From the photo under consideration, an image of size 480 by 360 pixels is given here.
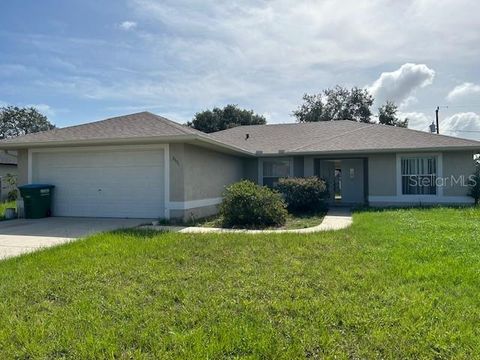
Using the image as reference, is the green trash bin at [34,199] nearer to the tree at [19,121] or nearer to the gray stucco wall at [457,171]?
the gray stucco wall at [457,171]

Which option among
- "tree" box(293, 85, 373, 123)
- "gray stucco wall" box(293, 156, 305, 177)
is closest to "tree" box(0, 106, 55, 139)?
"tree" box(293, 85, 373, 123)

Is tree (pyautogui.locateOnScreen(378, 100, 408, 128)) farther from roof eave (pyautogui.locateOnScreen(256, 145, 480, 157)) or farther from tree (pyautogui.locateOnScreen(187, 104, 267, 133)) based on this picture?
roof eave (pyautogui.locateOnScreen(256, 145, 480, 157))

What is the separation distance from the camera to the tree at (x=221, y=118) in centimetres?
4053

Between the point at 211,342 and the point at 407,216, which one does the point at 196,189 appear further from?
the point at 211,342

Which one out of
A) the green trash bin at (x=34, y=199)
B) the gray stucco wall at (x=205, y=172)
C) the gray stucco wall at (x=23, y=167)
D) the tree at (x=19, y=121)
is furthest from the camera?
the tree at (x=19, y=121)

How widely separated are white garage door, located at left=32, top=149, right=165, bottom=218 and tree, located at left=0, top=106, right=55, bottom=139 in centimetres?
4886

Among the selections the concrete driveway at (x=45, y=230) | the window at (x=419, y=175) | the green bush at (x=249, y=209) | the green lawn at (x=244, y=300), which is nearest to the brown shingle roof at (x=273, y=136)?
the window at (x=419, y=175)

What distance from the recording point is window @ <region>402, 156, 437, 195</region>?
51.5 feet

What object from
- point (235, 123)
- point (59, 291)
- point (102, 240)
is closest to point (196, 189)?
point (102, 240)

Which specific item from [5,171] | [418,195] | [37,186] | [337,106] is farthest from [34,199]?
[337,106]

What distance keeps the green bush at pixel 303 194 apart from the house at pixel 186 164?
2.25 metres

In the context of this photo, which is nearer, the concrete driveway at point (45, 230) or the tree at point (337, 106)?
the concrete driveway at point (45, 230)

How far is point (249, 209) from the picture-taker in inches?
432

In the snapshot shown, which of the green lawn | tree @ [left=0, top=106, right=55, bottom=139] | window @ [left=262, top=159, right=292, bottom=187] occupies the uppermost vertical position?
tree @ [left=0, top=106, right=55, bottom=139]
